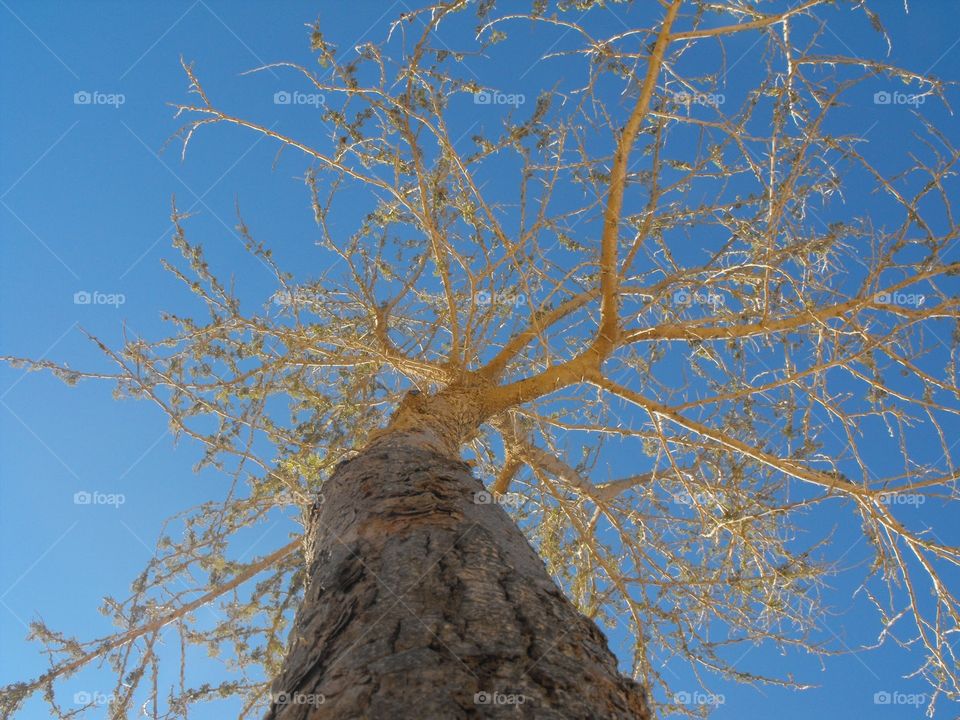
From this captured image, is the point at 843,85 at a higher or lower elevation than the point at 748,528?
higher

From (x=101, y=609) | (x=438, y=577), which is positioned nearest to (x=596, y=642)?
(x=438, y=577)

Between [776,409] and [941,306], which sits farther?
[776,409]

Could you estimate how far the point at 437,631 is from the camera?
1.35 meters

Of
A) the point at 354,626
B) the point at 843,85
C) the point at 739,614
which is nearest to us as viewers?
the point at 354,626

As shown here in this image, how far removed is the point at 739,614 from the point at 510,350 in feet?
6.93

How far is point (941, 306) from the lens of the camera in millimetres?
3525

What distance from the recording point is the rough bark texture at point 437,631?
1163mm

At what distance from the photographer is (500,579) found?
5.38 feet

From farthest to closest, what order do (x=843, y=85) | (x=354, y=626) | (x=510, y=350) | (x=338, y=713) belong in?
(x=510, y=350)
(x=843, y=85)
(x=354, y=626)
(x=338, y=713)

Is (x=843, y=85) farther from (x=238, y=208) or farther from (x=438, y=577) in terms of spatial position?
(x=238, y=208)

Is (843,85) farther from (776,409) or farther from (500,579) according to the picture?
(500,579)

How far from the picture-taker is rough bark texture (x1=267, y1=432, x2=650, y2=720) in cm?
116

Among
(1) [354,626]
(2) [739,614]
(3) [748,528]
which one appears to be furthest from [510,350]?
(1) [354,626]

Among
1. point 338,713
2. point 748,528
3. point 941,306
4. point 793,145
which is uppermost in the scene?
point 793,145
